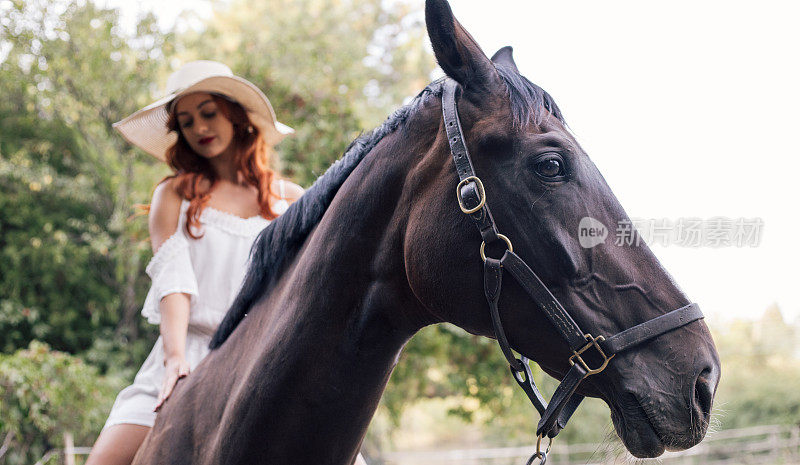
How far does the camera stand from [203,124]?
2.75 m

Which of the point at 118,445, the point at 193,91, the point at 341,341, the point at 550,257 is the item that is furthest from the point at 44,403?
the point at 550,257

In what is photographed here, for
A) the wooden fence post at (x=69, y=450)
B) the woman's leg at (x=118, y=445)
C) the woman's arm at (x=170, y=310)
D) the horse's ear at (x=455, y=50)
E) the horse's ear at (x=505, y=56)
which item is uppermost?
A: the horse's ear at (x=455, y=50)

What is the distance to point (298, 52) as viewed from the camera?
33.2 ft

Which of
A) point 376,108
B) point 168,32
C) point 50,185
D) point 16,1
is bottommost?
point 376,108

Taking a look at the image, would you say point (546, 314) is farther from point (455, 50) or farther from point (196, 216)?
point (196, 216)

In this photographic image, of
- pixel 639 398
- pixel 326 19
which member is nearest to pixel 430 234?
pixel 639 398

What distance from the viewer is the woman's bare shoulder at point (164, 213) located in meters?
2.55

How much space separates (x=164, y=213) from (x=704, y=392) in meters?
2.18

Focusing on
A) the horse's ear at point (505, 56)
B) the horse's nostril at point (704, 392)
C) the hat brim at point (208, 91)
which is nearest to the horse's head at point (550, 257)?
the horse's nostril at point (704, 392)

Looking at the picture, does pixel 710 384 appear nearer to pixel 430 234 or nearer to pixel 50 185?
pixel 430 234

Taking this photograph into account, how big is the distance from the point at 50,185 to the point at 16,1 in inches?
88.3

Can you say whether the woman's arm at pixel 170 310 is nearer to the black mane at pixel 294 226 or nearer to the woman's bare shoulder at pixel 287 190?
the black mane at pixel 294 226

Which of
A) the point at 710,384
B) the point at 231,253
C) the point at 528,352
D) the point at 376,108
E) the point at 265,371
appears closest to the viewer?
the point at 710,384

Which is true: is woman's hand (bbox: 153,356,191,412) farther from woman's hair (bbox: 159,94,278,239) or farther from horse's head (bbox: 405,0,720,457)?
horse's head (bbox: 405,0,720,457)
